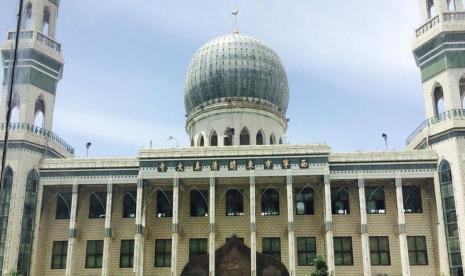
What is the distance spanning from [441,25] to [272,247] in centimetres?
2013

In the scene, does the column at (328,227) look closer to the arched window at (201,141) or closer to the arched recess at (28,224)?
the arched window at (201,141)

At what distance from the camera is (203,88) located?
47719mm

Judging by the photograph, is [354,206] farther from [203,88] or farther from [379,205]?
[203,88]

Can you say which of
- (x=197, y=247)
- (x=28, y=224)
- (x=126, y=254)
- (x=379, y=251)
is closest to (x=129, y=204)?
(x=126, y=254)

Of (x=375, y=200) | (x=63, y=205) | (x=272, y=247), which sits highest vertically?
(x=375, y=200)

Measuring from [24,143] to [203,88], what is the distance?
1526 cm

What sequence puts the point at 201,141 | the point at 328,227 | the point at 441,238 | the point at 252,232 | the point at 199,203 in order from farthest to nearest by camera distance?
the point at 201,141, the point at 199,203, the point at 252,232, the point at 328,227, the point at 441,238

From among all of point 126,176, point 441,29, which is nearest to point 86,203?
point 126,176

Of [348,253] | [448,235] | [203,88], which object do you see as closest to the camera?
[448,235]

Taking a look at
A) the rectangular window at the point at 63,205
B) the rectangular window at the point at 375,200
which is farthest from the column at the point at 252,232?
the rectangular window at the point at 63,205

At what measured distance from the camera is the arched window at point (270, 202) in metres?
41.3

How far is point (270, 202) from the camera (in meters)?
41.6

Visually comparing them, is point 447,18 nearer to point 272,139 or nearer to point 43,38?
point 272,139

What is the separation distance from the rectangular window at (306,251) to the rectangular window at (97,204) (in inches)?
576
